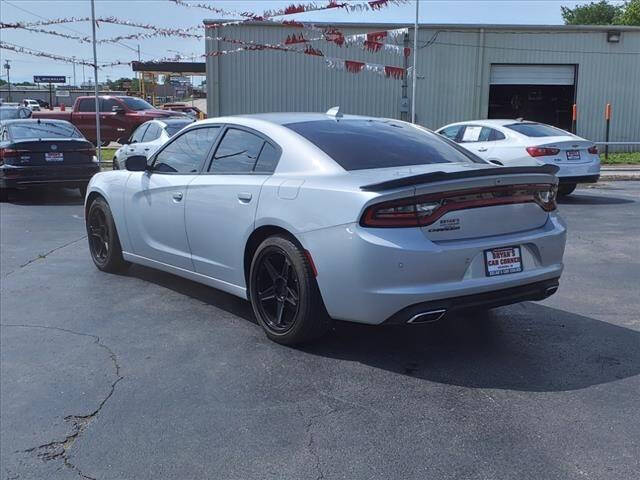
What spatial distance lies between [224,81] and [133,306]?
18.3m

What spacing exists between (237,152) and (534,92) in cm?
2341

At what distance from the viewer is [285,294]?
4734mm

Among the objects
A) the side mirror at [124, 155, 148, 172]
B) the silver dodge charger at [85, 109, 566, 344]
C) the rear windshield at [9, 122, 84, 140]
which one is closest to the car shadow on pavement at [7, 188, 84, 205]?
the rear windshield at [9, 122, 84, 140]

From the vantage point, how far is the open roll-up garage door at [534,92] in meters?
24.0

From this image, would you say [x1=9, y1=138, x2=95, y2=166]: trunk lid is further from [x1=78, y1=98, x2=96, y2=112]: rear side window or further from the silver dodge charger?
[x1=78, y1=98, x2=96, y2=112]: rear side window

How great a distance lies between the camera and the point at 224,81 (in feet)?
76.2

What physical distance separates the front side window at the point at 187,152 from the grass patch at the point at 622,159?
16.7 metres

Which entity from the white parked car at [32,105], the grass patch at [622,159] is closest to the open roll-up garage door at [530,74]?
the grass patch at [622,159]

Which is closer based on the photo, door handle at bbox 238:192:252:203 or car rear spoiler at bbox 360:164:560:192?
car rear spoiler at bbox 360:164:560:192

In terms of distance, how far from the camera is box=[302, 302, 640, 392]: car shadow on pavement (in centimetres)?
421

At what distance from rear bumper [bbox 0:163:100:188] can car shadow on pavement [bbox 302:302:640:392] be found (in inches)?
366

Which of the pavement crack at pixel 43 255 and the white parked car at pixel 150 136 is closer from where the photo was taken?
the pavement crack at pixel 43 255

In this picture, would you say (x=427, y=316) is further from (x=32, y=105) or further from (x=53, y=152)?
(x=32, y=105)

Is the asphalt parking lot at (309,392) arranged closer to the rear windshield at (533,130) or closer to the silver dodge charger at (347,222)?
the silver dodge charger at (347,222)
